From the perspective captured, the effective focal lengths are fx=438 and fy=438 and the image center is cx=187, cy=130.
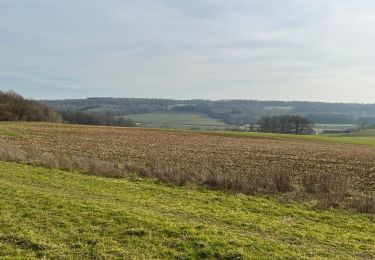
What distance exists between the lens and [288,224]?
39.9ft

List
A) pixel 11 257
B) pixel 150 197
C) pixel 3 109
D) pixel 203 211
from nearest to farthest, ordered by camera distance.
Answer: pixel 11 257
pixel 203 211
pixel 150 197
pixel 3 109

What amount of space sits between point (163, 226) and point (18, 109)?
101791 mm

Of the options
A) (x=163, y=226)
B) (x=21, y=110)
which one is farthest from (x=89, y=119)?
(x=163, y=226)

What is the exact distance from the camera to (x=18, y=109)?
104 m

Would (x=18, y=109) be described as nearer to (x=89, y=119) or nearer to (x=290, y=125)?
(x=89, y=119)

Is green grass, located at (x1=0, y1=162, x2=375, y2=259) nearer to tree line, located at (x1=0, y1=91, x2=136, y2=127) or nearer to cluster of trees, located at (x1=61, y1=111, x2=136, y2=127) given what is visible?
tree line, located at (x1=0, y1=91, x2=136, y2=127)

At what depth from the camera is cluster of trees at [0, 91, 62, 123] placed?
9938 centimetres

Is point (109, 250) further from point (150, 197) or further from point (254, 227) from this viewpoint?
point (150, 197)

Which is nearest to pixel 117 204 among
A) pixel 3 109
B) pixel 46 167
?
pixel 46 167

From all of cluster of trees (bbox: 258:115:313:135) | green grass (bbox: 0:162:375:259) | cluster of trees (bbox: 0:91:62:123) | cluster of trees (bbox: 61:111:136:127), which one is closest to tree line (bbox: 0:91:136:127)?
cluster of trees (bbox: 0:91:62:123)

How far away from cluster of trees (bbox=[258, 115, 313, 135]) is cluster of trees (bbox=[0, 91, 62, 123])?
78.7 metres

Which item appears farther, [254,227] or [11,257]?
[254,227]

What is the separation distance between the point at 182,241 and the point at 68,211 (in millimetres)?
3817

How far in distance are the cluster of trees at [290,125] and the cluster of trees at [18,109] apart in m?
78.7
